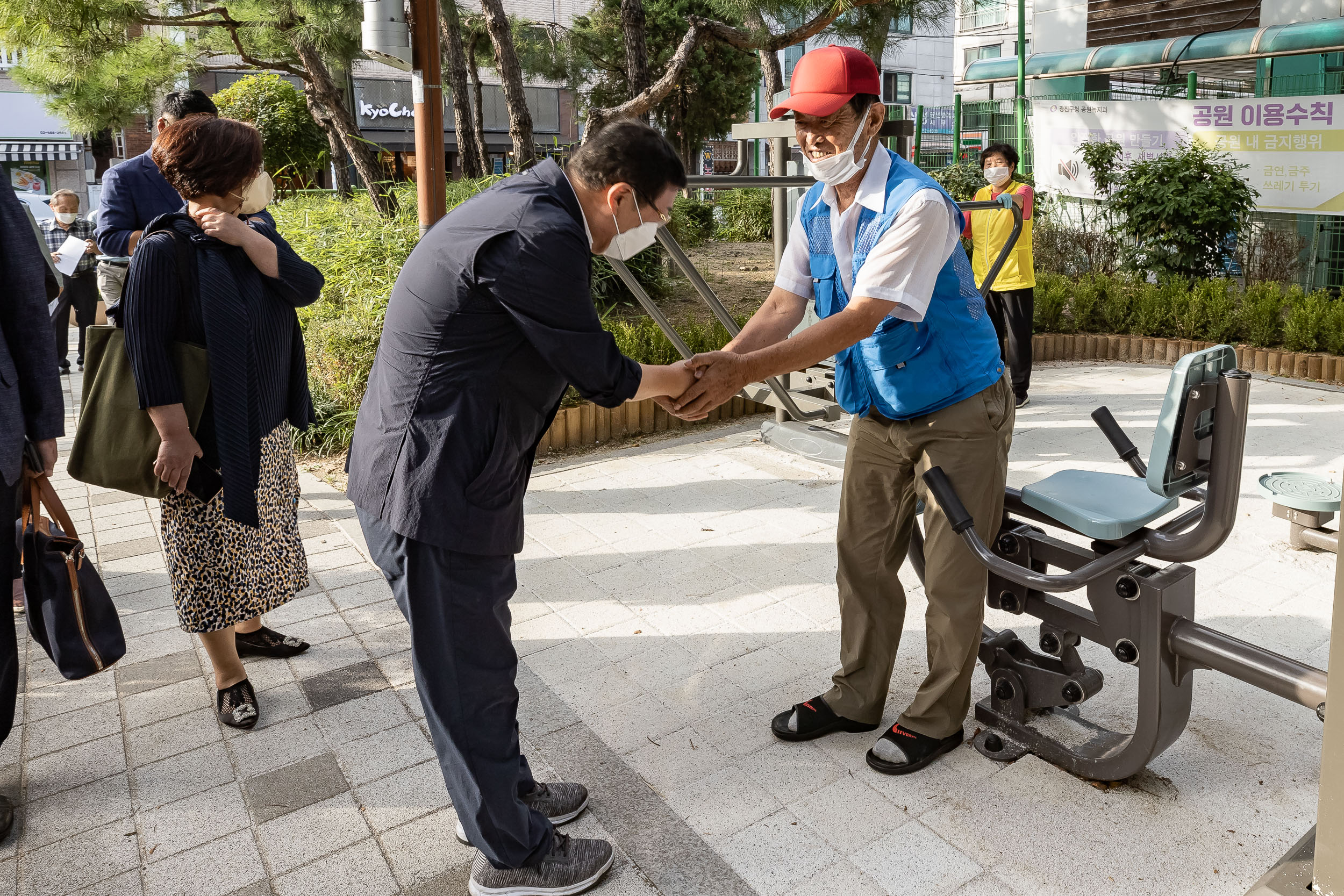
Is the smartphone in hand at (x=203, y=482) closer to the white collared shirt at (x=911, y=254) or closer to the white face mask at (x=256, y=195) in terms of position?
the white face mask at (x=256, y=195)

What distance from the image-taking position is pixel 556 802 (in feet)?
8.22

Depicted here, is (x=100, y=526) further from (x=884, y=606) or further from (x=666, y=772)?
(x=884, y=606)

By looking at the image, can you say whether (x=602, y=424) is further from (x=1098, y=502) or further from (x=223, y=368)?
(x=1098, y=502)

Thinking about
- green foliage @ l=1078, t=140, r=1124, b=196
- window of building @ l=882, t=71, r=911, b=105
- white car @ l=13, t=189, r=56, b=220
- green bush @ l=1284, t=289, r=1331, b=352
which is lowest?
green bush @ l=1284, t=289, r=1331, b=352

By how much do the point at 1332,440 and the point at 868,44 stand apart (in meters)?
8.07

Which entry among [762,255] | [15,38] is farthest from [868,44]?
[15,38]

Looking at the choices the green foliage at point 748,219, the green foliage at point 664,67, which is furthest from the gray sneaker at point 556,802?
the green foliage at point 664,67

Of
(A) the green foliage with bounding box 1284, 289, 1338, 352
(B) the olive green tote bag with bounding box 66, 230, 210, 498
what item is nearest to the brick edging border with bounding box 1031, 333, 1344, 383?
(A) the green foliage with bounding box 1284, 289, 1338, 352

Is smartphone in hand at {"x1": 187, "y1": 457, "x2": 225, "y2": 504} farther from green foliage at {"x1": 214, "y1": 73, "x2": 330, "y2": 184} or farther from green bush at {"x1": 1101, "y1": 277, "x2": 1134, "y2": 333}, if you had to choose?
green foliage at {"x1": 214, "y1": 73, "x2": 330, "y2": 184}

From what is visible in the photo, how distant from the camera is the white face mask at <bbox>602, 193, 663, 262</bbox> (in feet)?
6.63

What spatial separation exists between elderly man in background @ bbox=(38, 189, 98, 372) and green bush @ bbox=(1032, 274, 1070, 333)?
7.59m

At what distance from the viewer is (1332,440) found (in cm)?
572

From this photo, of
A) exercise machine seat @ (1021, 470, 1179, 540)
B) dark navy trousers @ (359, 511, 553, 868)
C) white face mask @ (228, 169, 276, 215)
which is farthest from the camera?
white face mask @ (228, 169, 276, 215)

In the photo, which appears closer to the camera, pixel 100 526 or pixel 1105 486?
pixel 1105 486
